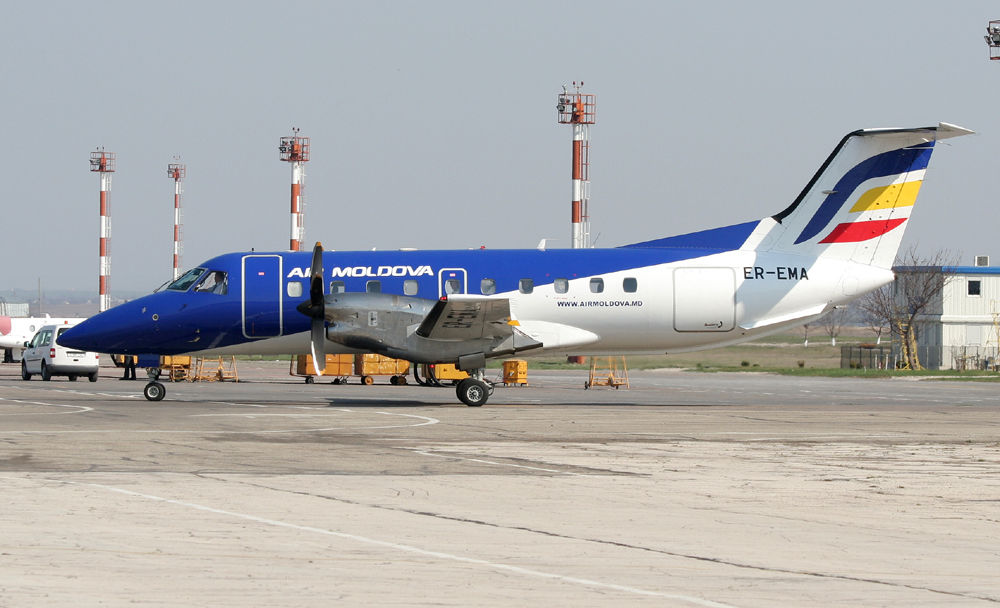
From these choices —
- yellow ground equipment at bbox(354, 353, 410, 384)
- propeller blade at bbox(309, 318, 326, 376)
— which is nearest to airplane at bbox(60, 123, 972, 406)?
propeller blade at bbox(309, 318, 326, 376)

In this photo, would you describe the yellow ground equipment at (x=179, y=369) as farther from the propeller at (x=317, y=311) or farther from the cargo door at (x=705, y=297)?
the cargo door at (x=705, y=297)

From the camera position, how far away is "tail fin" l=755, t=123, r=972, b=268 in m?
27.4

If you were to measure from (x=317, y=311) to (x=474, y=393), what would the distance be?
4102mm

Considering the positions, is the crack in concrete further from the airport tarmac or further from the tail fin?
the tail fin

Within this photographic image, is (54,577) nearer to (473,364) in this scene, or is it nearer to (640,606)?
(640,606)

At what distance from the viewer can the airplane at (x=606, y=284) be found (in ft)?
88.9

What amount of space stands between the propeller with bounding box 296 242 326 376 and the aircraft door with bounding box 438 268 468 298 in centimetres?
286

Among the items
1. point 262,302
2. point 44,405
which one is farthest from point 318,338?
point 44,405

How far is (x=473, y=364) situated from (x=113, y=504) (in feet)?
51.5

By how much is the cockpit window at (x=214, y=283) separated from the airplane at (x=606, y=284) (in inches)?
1.4

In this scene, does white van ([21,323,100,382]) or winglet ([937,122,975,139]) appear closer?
winglet ([937,122,975,139])

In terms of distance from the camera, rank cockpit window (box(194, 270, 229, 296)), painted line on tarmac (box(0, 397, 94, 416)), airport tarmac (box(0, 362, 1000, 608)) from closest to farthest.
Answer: airport tarmac (box(0, 362, 1000, 608)) < painted line on tarmac (box(0, 397, 94, 416)) < cockpit window (box(194, 270, 229, 296))

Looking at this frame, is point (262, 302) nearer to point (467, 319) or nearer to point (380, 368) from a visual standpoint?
point (467, 319)

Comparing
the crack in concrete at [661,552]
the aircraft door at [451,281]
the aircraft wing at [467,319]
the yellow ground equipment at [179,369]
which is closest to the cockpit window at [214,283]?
the aircraft wing at [467,319]
